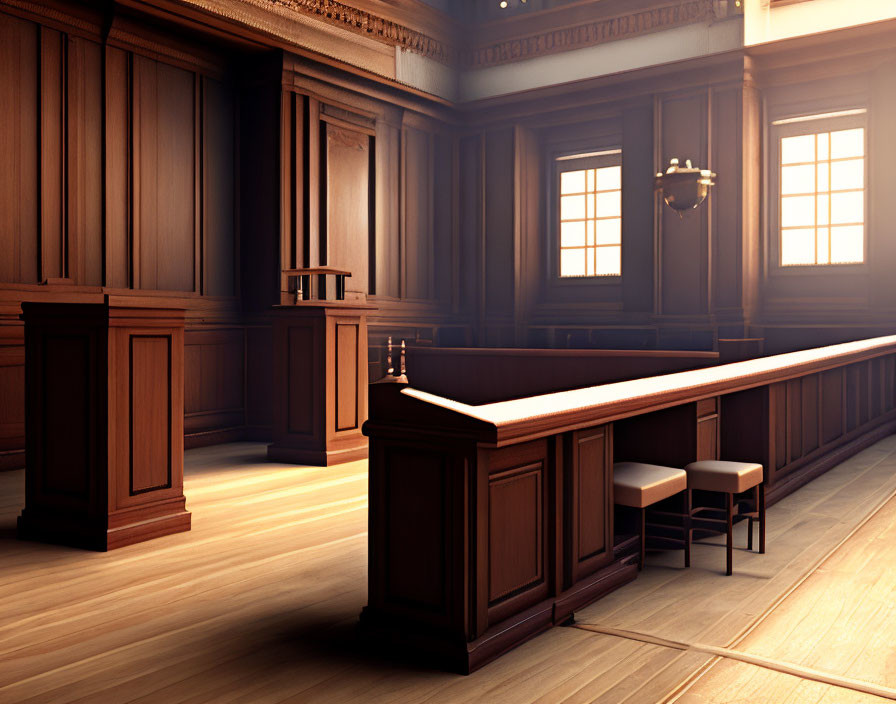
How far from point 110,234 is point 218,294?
1151 millimetres

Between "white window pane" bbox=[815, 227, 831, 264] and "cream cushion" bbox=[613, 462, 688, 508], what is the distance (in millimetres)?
6158

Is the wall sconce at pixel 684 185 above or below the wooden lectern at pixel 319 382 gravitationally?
above

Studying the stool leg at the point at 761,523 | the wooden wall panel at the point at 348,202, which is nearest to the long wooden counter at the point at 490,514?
the stool leg at the point at 761,523

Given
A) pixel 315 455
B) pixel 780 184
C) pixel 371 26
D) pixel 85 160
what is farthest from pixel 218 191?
pixel 780 184

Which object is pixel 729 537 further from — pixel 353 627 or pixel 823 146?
pixel 823 146

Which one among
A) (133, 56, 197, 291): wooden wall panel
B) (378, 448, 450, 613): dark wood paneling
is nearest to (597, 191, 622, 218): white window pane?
(133, 56, 197, 291): wooden wall panel

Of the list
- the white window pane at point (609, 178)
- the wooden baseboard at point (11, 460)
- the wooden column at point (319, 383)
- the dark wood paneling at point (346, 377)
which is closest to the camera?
the wooden baseboard at point (11, 460)

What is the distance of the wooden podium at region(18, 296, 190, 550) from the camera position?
3.74 metres

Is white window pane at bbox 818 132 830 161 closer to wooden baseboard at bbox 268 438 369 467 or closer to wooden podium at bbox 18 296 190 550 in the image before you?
wooden baseboard at bbox 268 438 369 467

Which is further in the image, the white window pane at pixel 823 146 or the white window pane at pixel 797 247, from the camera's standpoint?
the white window pane at pixel 797 247

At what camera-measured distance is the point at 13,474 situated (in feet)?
18.8

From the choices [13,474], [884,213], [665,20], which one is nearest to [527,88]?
[665,20]

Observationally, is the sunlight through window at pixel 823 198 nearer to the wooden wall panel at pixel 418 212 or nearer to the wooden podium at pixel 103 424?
the wooden wall panel at pixel 418 212

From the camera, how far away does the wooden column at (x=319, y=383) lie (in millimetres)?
6047
